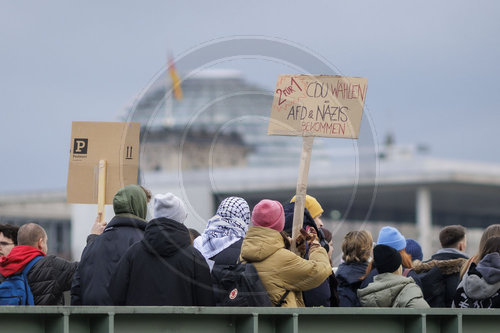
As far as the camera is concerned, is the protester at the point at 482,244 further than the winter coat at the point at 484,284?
Yes

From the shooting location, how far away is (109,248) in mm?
6543

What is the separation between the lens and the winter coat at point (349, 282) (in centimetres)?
720

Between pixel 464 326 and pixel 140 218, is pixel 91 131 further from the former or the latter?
pixel 464 326

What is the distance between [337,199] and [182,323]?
65.4 meters

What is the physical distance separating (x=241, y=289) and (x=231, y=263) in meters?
0.47

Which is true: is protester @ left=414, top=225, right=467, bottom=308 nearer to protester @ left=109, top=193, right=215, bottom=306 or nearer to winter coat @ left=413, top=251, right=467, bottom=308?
winter coat @ left=413, top=251, right=467, bottom=308

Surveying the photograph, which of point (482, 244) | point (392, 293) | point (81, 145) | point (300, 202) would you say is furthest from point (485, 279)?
point (81, 145)

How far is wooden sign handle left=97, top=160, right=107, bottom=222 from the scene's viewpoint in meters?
7.53

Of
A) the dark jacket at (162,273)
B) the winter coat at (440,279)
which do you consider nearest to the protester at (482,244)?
the winter coat at (440,279)

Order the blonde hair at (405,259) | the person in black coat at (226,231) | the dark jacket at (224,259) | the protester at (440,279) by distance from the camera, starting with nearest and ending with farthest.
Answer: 1. the dark jacket at (224,259)
2. the person in black coat at (226,231)
3. the protester at (440,279)
4. the blonde hair at (405,259)

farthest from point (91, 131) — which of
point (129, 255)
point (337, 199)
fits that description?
point (337, 199)

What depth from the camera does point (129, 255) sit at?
20.1 feet

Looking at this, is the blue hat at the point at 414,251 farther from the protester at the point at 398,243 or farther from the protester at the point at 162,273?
the protester at the point at 162,273

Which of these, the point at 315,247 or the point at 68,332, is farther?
the point at 315,247
